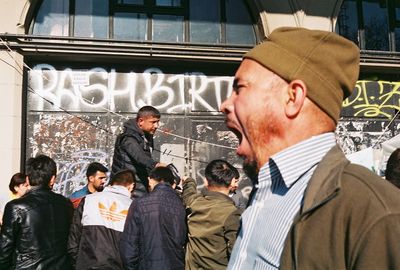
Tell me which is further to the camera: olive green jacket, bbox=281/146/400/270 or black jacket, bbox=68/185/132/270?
black jacket, bbox=68/185/132/270

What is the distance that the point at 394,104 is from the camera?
10.4 metres

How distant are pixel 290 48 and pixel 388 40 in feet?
31.5

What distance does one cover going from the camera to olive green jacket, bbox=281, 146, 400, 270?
1255 millimetres

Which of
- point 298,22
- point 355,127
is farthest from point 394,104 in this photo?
point 298,22

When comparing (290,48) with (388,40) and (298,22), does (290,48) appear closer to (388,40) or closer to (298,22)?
(298,22)

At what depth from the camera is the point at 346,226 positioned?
51.4 inches

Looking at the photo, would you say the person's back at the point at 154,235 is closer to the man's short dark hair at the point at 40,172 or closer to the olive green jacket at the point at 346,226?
the man's short dark hair at the point at 40,172

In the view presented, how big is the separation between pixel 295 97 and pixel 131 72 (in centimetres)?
795

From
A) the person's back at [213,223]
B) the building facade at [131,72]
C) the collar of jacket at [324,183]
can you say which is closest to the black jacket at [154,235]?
the person's back at [213,223]

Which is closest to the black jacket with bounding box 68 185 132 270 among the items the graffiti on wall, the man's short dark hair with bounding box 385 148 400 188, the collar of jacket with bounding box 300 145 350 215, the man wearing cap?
the man's short dark hair with bounding box 385 148 400 188

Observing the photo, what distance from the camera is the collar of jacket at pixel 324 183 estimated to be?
1.34 m

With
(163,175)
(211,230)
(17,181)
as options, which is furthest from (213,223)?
(17,181)

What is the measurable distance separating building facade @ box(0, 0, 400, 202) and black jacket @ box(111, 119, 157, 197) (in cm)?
236

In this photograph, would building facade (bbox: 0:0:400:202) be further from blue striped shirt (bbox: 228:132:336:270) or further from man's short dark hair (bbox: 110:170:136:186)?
blue striped shirt (bbox: 228:132:336:270)
